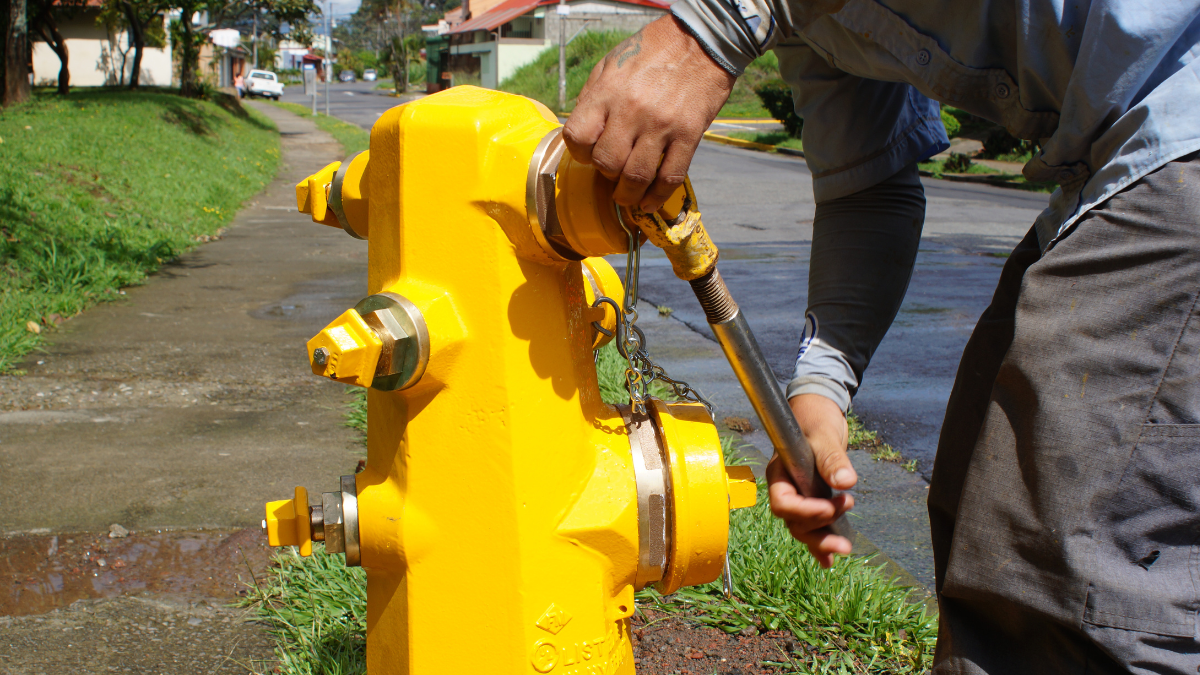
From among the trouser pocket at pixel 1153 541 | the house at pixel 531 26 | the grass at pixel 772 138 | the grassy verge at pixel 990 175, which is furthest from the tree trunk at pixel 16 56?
the house at pixel 531 26

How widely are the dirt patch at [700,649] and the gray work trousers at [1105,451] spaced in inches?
38.1

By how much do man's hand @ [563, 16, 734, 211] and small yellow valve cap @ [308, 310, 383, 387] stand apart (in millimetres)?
288

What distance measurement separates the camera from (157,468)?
2.82 m

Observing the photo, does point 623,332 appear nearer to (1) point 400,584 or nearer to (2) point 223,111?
(1) point 400,584

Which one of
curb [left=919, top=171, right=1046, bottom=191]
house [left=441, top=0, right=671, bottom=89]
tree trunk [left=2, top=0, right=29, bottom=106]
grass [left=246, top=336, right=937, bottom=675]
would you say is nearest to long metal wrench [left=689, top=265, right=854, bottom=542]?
grass [left=246, top=336, right=937, bottom=675]

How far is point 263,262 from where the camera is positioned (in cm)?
636

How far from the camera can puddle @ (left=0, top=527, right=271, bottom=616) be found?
216cm

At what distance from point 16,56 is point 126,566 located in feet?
44.2

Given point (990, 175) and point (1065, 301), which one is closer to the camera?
point (1065, 301)

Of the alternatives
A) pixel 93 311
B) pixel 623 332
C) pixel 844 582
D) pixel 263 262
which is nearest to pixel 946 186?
pixel 263 262

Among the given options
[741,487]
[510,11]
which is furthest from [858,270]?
[510,11]

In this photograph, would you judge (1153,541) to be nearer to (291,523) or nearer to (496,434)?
(496,434)

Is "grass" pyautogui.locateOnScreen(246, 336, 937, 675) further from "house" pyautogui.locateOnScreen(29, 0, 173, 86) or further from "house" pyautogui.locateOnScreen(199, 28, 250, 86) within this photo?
"house" pyautogui.locateOnScreen(199, 28, 250, 86)

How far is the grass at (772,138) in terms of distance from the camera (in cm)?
1964
